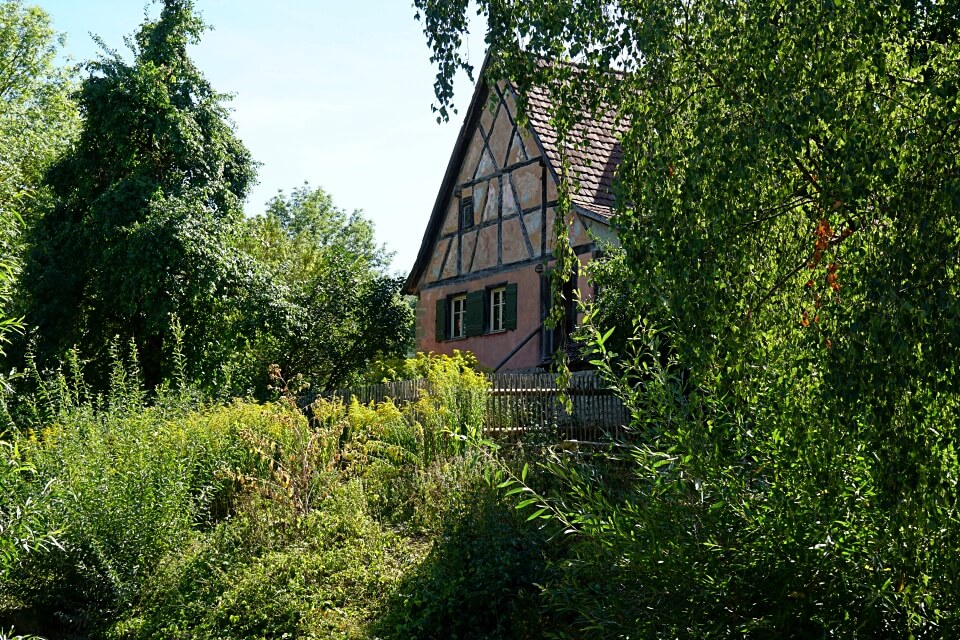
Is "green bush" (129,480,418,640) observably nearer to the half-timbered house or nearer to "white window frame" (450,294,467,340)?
the half-timbered house

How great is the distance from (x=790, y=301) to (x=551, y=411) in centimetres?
797

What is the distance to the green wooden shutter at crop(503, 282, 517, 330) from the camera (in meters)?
21.1

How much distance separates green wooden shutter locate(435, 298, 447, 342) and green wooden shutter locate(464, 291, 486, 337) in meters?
1.11

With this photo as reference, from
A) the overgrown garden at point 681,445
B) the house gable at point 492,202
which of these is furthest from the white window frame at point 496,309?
the overgrown garden at point 681,445

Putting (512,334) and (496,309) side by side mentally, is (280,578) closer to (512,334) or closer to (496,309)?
(512,334)

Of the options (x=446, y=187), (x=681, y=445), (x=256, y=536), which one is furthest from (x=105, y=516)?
(x=446, y=187)

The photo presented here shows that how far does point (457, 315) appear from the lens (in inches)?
926

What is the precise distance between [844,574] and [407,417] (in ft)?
29.3

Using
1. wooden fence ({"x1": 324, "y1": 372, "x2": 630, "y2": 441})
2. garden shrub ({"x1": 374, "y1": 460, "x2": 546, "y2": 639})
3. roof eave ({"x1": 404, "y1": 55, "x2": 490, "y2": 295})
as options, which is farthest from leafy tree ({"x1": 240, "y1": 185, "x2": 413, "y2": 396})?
garden shrub ({"x1": 374, "y1": 460, "x2": 546, "y2": 639})

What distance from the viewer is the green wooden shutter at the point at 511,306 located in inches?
832

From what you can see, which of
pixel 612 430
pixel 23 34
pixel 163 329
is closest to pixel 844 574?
pixel 612 430

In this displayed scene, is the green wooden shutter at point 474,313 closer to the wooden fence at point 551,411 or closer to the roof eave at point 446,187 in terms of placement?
the roof eave at point 446,187

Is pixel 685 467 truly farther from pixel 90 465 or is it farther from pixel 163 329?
pixel 163 329

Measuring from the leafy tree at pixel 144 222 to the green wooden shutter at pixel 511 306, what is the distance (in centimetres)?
597
